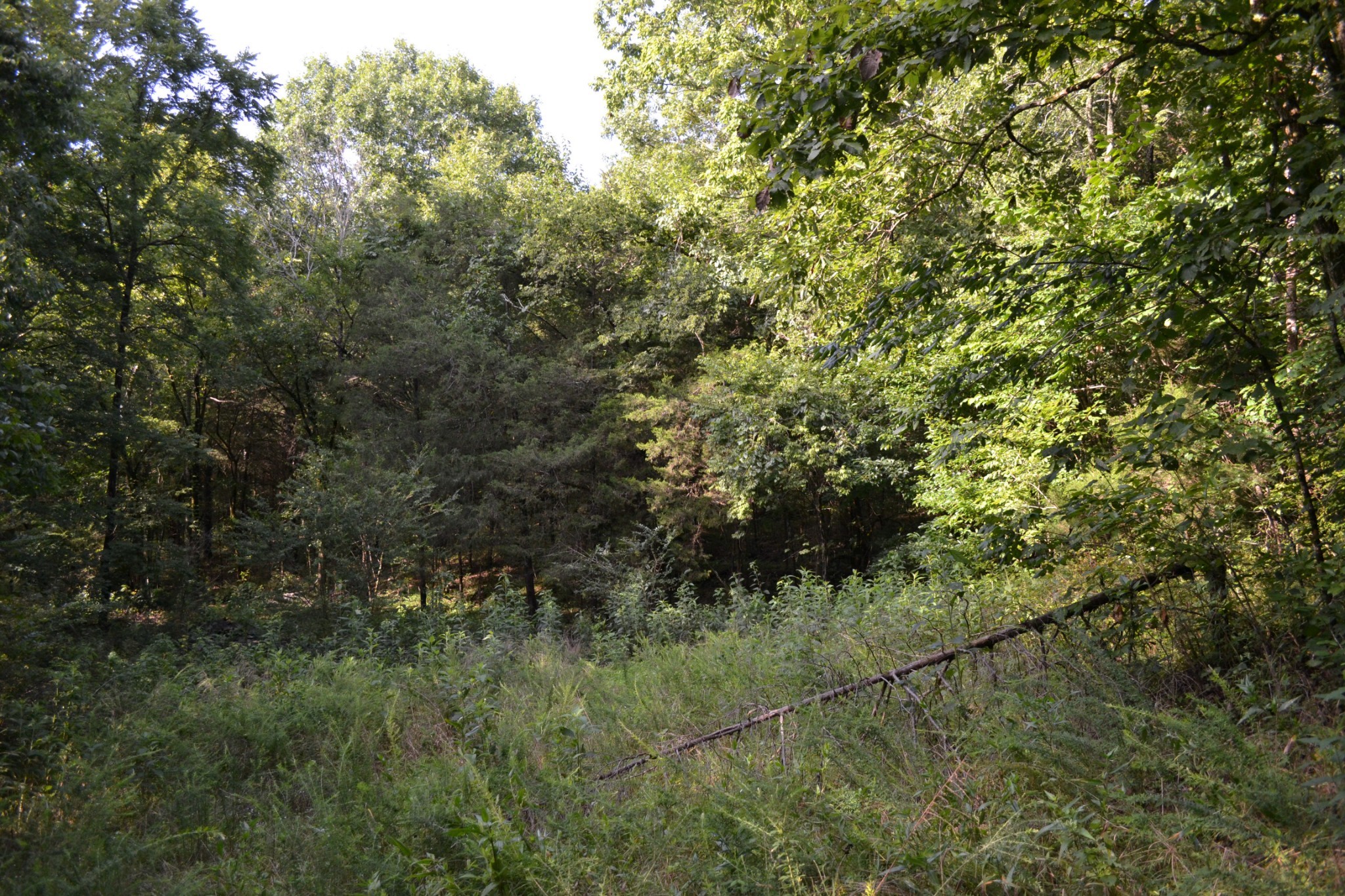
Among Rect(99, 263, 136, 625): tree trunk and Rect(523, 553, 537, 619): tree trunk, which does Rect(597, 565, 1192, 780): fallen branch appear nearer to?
Rect(99, 263, 136, 625): tree trunk

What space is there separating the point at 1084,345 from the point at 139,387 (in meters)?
19.7

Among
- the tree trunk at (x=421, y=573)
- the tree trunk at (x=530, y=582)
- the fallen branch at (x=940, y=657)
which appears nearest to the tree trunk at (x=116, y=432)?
the tree trunk at (x=421, y=573)

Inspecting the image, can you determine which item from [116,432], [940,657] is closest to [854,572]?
[940,657]

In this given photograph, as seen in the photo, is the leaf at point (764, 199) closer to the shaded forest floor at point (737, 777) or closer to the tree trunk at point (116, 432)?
the shaded forest floor at point (737, 777)

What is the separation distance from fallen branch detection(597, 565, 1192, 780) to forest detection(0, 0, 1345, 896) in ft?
0.17

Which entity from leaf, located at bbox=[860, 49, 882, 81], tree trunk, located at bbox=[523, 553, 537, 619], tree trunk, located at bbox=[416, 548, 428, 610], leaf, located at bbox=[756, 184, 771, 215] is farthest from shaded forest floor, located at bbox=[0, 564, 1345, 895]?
tree trunk, located at bbox=[523, 553, 537, 619]

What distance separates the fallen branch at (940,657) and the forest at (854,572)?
2.0 inches

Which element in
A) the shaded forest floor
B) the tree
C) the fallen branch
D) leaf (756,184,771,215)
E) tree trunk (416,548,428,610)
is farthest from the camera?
tree trunk (416,548,428,610)

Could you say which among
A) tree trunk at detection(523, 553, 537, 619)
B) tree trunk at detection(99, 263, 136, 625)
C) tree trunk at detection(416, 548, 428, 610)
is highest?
tree trunk at detection(99, 263, 136, 625)

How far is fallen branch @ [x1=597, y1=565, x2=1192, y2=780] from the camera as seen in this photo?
4.15m

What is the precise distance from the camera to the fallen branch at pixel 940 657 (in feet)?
13.6

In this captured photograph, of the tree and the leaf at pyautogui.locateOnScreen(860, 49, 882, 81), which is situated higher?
the tree

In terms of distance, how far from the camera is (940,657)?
4359 mm

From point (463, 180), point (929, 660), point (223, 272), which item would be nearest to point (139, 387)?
point (223, 272)
